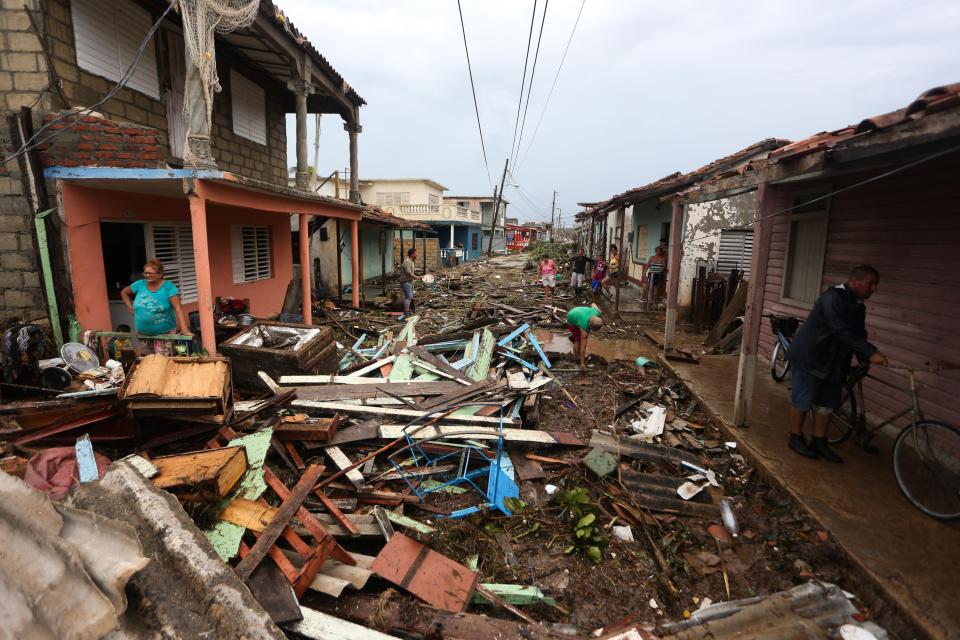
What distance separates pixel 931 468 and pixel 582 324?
14.5 feet

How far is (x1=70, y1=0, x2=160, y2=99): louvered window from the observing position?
6.38 meters

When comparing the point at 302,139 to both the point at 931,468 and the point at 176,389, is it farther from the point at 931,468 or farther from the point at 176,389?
the point at 931,468

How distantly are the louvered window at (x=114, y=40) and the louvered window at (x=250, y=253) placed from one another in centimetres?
297

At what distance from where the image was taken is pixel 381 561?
3266 mm

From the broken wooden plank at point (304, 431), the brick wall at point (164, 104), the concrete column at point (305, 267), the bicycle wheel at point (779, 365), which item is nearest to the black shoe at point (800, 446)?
the bicycle wheel at point (779, 365)

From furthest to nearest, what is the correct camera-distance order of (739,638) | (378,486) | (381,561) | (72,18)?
(72,18), (378,486), (381,561), (739,638)

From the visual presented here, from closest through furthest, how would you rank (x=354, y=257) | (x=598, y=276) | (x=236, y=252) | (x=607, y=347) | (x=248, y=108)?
(x=607, y=347) < (x=236, y=252) < (x=248, y=108) < (x=354, y=257) < (x=598, y=276)

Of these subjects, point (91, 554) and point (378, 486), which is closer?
point (91, 554)

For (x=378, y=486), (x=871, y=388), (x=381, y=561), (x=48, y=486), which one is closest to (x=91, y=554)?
(x=381, y=561)

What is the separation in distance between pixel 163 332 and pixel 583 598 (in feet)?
18.0

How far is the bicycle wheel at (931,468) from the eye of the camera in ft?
11.9

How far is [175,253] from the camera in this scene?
8.23 m

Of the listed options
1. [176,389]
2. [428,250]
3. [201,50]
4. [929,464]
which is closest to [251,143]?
[201,50]

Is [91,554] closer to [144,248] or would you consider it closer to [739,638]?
[739,638]
